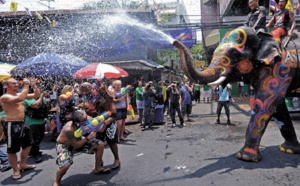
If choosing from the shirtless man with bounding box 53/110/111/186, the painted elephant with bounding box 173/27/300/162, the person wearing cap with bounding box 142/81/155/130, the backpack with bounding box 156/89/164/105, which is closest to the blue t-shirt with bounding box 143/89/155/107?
the person wearing cap with bounding box 142/81/155/130

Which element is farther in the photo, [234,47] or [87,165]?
[87,165]

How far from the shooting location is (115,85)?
6.75 metres

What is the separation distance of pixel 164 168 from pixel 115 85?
299 centimetres

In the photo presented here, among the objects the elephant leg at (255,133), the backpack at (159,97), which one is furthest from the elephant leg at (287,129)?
the backpack at (159,97)

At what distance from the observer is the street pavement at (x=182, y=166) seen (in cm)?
393

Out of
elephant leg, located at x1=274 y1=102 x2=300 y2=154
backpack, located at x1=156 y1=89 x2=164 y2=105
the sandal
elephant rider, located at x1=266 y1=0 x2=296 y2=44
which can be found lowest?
the sandal

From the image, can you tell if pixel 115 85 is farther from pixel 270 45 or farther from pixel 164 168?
pixel 270 45

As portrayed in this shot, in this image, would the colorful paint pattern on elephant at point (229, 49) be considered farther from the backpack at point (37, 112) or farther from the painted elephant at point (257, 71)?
the backpack at point (37, 112)

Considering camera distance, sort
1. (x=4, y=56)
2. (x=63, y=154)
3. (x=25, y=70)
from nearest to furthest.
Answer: (x=63, y=154), (x=25, y=70), (x=4, y=56)

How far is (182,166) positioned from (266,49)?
101 inches

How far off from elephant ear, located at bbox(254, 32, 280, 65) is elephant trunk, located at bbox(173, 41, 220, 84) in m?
0.85

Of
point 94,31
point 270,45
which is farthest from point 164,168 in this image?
point 94,31

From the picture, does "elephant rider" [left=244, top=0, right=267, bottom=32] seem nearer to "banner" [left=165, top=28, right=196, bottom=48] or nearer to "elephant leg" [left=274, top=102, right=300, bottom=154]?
"elephant leg" [left=274, top=102, right=300, bottom=154]

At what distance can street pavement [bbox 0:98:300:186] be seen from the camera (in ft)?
12.9
